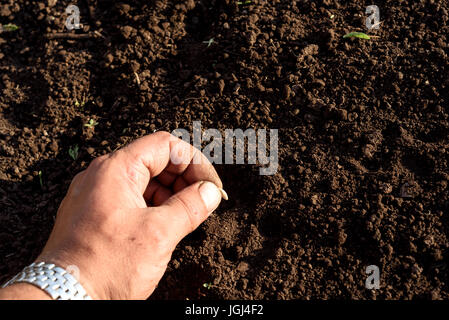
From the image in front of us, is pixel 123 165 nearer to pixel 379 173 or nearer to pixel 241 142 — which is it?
pixel 241 142

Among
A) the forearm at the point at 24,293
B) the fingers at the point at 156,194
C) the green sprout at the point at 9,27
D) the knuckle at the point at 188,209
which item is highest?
the green sprout at the point at 9,27

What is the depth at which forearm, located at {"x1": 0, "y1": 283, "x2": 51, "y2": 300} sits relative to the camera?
6.35 ft

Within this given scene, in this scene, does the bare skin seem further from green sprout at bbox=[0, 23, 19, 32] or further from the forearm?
green sprout at bbox=[0, 23, 19, 32]

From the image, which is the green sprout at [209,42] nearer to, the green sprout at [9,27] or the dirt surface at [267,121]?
the dirt surface at [267,121]

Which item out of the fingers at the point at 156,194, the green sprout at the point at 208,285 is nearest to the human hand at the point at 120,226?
the fingers at the point at 156,194

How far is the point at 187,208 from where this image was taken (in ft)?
7.34

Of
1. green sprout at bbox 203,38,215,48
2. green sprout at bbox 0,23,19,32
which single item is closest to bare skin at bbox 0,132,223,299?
green sprout at bbox 203,38,215,48

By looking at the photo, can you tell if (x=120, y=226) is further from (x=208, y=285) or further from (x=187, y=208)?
(x=208, y=285)

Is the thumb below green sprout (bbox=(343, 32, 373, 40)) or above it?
below

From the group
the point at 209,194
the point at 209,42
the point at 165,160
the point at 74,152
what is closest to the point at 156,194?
the point at 165,160

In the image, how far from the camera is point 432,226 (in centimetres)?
251

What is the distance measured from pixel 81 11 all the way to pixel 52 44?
0.34 meters

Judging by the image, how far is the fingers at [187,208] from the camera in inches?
85.3

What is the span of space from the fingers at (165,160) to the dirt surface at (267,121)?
0.24 metres
